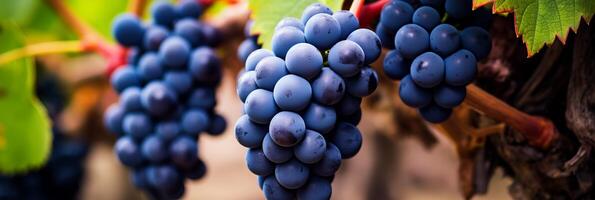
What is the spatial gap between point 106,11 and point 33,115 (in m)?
0.39

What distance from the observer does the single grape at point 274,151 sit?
488 mm

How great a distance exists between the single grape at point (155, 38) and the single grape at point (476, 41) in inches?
16.1

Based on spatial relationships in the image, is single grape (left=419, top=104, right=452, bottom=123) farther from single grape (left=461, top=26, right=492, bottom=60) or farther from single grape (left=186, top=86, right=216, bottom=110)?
single grape (left=186, top=86, right=216, bottom=110)

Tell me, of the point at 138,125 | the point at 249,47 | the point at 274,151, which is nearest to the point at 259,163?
the point at 274,151

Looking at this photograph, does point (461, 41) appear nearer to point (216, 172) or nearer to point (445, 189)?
point (445, 189)

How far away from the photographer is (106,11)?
126 cm

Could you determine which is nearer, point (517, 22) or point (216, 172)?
point (517, 22)

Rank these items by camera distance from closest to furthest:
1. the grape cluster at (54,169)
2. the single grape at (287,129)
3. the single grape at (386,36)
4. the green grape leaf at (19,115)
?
the single grape at (287,129) < the single grape at (386,36) < the green grape leaf at (19,115) < the grape cluster at (54,169)

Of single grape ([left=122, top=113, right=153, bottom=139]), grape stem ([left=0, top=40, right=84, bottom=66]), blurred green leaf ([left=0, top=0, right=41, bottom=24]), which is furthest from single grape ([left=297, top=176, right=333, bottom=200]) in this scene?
blurred green leaf ([left=0, top=0, right=41, bottom=24])

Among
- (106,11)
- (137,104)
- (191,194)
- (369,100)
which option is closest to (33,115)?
(137,104)

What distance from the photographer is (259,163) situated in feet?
1.66

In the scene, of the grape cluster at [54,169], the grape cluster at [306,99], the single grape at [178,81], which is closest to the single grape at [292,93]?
the grape cluster at [306,99]

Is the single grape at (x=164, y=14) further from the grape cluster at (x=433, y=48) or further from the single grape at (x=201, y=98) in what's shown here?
the grape cluster at (x=433, y=48)

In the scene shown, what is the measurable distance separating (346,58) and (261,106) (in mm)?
73
